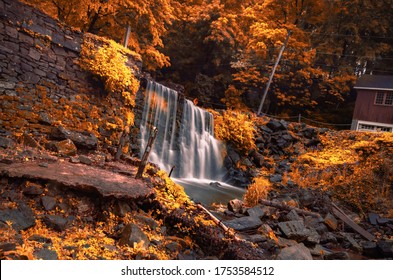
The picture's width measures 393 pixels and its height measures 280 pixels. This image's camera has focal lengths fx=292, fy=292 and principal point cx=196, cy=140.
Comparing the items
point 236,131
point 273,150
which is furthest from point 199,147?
point 273,150

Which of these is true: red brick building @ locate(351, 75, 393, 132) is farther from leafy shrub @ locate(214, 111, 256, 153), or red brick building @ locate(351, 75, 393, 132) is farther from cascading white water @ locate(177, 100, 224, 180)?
cascading white water @ locate(177, 100, 224, 180)

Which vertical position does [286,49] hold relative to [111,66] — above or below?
above

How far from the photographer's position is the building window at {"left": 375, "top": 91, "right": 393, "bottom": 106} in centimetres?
1989

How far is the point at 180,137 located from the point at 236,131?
323 centimetres

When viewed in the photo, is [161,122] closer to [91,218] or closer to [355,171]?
[91,218]

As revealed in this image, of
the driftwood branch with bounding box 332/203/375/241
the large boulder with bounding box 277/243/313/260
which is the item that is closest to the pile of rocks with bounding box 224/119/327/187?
the driftwood branch with bounding box 332/203/375/241

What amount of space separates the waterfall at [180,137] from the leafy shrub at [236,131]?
475 millimetres

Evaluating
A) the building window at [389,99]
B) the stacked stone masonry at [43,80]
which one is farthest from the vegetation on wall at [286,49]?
the stacked stone masonry at [43,80]

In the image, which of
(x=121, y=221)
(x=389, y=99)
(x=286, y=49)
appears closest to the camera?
(x=121, y=221)

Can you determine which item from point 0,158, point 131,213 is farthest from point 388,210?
point 0,158

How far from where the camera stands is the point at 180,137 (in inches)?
508

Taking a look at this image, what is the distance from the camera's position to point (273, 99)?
2202 centimetres

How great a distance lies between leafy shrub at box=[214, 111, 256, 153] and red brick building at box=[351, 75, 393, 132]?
1017 centimetres
